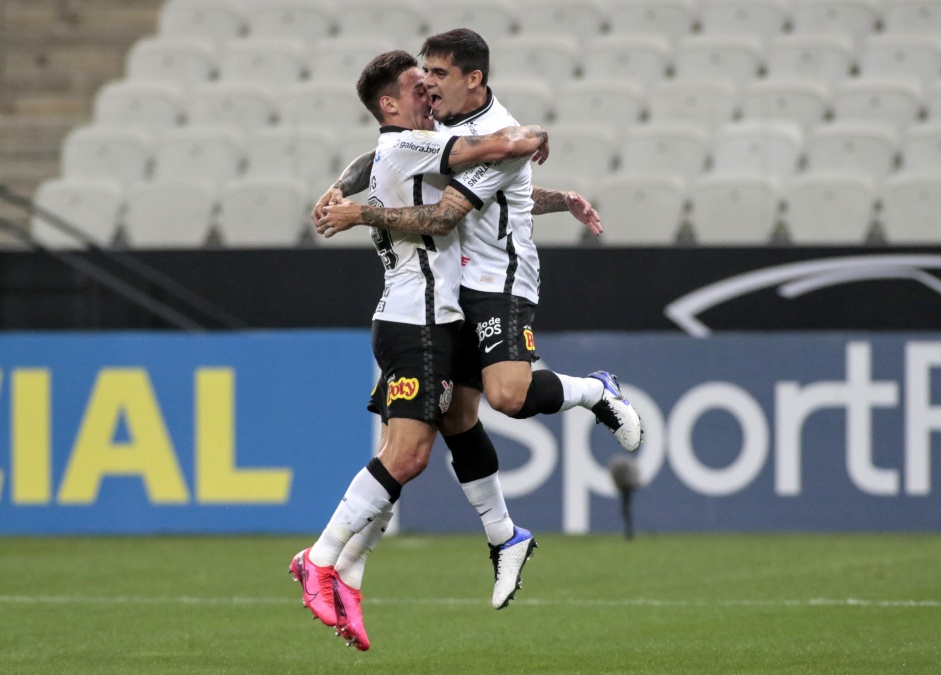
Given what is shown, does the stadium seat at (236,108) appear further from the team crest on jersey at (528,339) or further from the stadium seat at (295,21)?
the team crest on jersey at (528,339)

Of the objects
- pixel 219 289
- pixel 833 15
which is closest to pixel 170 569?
pixel 219 289

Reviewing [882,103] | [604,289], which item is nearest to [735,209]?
[604,289]

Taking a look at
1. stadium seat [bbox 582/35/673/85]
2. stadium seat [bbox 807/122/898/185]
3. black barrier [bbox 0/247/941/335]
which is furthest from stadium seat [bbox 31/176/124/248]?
stadium seat [bbox 807/122/898/185]

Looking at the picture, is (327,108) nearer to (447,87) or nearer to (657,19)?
(657,19)

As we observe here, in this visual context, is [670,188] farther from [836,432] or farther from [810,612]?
[810,612]

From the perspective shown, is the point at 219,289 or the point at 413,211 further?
the point at 219,289

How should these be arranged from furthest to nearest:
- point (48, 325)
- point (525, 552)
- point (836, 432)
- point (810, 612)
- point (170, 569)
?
point (48, 325) < point (836, 432) < point (170, 569) < point (810, 612) < point (525, 552)

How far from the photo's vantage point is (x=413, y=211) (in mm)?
5590

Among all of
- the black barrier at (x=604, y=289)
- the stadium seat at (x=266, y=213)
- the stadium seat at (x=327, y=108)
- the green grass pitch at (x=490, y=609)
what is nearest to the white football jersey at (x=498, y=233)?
the green grass pitch at (x=490, y=609)

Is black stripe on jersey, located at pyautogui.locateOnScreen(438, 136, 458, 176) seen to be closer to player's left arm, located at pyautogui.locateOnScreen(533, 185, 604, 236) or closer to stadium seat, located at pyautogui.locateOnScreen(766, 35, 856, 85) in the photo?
player's left arm, located at pyautogui.locateOnScreen(533, 185, 604, 236)

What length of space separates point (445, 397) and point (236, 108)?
28.8 feet

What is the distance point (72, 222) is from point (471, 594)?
626 centimetres

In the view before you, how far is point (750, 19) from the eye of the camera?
1388 centimetres

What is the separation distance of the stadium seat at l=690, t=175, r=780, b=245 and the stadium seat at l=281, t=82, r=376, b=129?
336 cm
